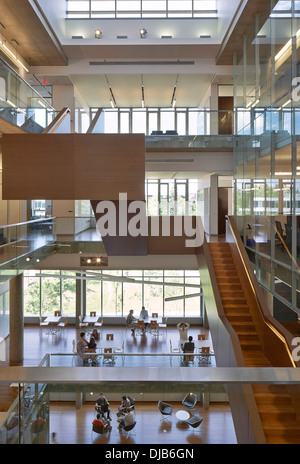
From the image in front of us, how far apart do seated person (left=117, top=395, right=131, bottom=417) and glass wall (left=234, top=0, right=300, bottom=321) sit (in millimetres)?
Result: 6005

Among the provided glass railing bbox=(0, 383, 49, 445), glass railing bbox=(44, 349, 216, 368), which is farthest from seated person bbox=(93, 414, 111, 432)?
glass railing bbox=(44, 349, 216, 368)

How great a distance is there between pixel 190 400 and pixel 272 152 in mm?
8372

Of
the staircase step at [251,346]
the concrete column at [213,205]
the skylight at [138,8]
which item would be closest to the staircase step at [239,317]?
the staircase step at [251,346]

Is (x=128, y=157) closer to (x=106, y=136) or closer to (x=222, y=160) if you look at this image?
(x=106, y=136)

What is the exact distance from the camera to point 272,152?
9.66 meters

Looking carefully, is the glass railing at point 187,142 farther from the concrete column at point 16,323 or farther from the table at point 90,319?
the table at point 90,319

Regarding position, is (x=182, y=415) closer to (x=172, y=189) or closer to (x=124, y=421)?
(x=124, y=421)

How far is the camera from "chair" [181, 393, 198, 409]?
224 centimetres

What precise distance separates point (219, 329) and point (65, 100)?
12.7m

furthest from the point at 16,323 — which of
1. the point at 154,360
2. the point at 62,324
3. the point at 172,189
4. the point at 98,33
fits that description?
the point at 98,33

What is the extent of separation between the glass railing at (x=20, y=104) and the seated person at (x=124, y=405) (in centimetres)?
861

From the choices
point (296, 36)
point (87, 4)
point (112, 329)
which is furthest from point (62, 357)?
point (87, 4)

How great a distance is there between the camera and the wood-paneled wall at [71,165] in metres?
7.61

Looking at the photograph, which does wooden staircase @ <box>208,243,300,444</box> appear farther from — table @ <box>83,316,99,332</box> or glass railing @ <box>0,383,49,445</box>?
table @ <box>83,316,99,332</box>
